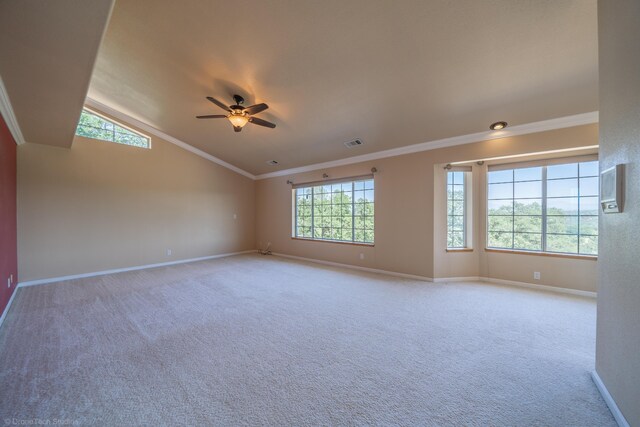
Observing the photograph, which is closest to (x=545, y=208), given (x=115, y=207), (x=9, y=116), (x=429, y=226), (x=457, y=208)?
(x=457, y=208)

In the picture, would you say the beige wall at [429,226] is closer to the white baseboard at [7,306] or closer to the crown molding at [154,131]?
the crown molding at [154,131]

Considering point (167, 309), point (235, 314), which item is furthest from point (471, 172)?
point (167, 309)

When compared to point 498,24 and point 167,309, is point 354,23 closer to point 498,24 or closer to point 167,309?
point 498,24

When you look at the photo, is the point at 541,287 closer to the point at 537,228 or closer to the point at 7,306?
the point at 537,228

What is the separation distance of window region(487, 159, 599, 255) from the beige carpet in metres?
0.91

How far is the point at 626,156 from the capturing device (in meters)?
1.39

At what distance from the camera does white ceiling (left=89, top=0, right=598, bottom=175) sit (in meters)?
2.13

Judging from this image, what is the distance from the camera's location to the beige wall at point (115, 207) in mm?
4188

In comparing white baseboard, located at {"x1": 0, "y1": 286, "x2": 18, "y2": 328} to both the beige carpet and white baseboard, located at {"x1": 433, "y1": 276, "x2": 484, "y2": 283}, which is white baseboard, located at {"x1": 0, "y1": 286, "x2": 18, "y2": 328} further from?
white baseboard, located at {"x1": 433, "y1": 276, "x2": 484, "y2": 283}

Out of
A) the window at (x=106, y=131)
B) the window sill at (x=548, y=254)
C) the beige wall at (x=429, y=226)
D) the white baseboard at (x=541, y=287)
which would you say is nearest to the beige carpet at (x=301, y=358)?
the white baseboard at (x=541, y=287)

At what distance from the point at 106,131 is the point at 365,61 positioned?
546 cm

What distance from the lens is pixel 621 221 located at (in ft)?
4.70

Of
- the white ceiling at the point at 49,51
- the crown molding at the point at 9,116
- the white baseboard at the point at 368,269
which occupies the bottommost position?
the white baseboard at the point at 368,269

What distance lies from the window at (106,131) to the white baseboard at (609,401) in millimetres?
7564
